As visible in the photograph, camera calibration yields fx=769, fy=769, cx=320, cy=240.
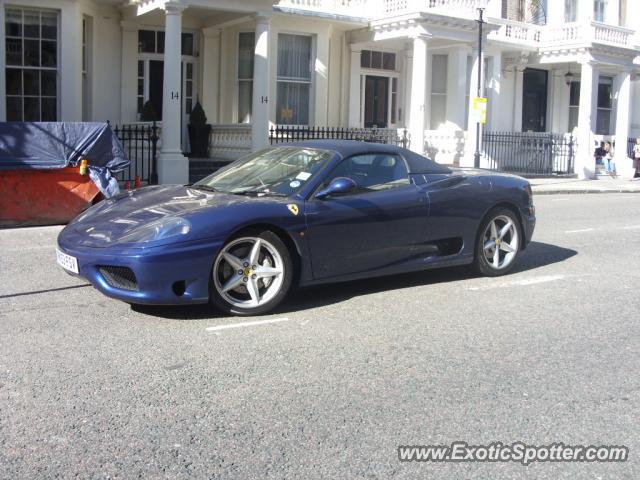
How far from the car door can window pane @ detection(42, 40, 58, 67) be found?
13557mm

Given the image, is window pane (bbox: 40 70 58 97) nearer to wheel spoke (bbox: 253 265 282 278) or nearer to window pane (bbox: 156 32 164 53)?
window pane (bbox: 156 32 164 53)

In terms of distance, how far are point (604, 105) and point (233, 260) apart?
30857 mm

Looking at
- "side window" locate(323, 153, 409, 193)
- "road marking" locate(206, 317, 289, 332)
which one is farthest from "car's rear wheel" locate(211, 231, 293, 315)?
"side window" locate(323, 153, 409, 193)

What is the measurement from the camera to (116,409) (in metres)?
4.36

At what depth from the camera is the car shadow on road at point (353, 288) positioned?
6.48 metres

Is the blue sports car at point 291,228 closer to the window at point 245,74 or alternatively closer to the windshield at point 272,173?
→ the windshield at point 272,173

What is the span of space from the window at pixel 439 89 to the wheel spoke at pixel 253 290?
21.0m

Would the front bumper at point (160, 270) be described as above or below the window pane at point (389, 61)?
below

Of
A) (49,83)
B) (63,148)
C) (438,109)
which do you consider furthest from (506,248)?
(438,109)

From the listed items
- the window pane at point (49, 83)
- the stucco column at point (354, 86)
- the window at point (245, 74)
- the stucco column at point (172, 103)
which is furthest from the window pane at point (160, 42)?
the stucco column at point (354, 86)

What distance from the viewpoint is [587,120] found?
27.2 metres

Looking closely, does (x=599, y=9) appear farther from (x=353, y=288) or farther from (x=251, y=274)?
(x=251, y=274)

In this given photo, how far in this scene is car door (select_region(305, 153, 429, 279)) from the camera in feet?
21.9

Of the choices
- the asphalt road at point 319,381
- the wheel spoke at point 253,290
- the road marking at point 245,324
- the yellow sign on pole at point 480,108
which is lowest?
the asphalt road at point 319,381
